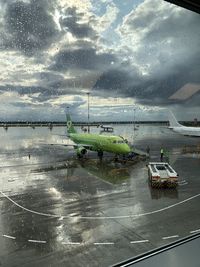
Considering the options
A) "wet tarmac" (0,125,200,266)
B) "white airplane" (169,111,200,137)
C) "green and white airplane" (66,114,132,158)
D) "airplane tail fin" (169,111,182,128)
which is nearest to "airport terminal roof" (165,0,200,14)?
"wet tarmac" (0,125,200,266)

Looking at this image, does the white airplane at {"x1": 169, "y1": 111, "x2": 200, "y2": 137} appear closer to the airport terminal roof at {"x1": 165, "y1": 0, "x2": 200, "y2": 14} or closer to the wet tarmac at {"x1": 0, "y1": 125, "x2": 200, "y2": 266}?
→ the wet tarmac at {"x1": 0, "y1": 125, "x2": 200, "y2": 266}

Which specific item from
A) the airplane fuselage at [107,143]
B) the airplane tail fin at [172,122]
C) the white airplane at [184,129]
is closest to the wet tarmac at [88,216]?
the airplane fuselage at [107,143]

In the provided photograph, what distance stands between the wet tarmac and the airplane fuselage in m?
A: 5.33

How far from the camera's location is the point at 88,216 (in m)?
14.0

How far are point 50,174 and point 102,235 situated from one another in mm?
14605

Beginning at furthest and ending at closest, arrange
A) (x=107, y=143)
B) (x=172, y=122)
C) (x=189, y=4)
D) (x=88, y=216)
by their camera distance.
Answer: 1. (x=172, y=122)
2. (x=107, y=143)
3. (x=88, y=216)
4. (x=189, y=4)

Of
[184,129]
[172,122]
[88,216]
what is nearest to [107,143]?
[88,216]

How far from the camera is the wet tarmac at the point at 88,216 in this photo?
390 inches

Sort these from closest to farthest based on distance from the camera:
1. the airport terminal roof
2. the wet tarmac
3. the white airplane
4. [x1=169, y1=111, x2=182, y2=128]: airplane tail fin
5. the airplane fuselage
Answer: the airport terminal roof
the wet tarmac
the airplane fuselage
the white airplane
[x1=169, y1=111, x2=182, y2=128]: airplane tail fin

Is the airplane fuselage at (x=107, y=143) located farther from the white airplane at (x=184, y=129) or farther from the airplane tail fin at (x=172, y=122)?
the airplane tail fin at (x=172, y=122)

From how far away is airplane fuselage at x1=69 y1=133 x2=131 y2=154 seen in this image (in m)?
31.0

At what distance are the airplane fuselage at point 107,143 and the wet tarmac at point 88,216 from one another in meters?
5.33

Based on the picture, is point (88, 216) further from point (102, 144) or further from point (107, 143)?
point (102, 144)

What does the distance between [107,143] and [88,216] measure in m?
18.4
